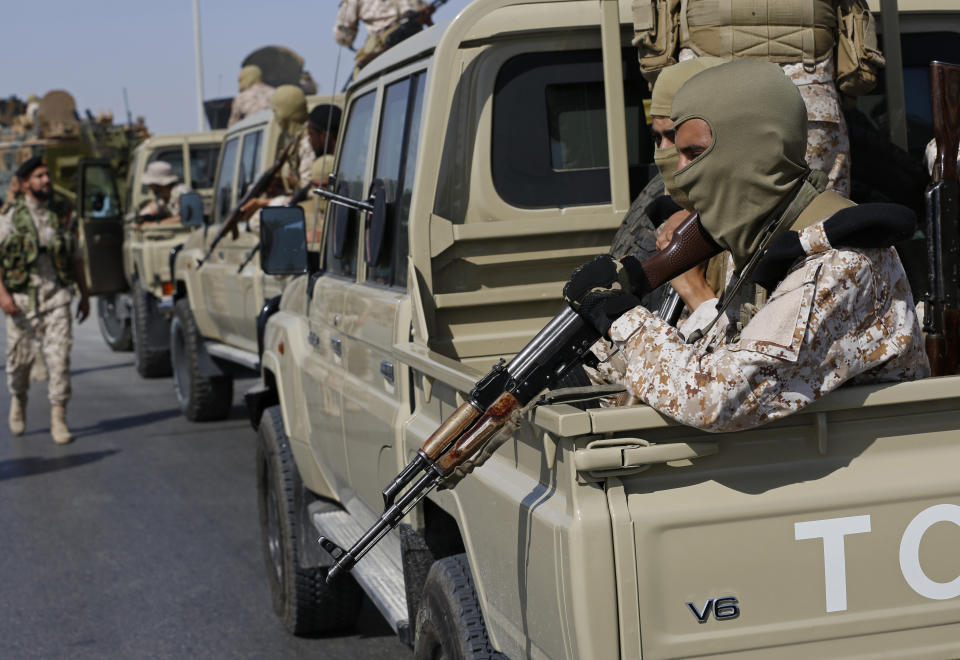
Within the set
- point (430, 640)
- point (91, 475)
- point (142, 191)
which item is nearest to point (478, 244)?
point (430, 640)

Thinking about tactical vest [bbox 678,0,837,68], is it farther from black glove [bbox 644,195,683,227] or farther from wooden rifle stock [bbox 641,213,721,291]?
wooden rifle stock [bbox 641,213,721,291]

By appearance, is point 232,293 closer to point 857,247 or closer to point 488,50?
point 488,50

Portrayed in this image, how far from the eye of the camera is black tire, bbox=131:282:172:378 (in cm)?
1323

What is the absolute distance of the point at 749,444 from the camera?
2.28 m

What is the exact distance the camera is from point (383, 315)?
376 centimetres

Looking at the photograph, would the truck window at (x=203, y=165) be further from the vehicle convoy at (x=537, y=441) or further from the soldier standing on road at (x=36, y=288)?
the vehicle convoy at (x=537, y=441)

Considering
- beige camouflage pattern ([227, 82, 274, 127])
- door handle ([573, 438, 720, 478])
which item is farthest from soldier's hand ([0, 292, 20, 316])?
door handle ([573, 438, 720, 478])

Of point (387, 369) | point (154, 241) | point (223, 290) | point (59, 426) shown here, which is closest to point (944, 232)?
point (387, 369)

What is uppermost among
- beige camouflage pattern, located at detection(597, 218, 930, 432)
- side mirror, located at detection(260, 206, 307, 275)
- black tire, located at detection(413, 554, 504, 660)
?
side mirror, located at detection(260, 206, 307, 275)

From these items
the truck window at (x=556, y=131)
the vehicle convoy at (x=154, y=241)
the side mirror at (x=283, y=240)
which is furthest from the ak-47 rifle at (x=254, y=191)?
the truck window at (x=556, y=131)

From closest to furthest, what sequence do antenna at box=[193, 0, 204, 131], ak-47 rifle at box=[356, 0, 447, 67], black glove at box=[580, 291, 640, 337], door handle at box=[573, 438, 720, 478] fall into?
door handle at box=[573, 438, 720, 478] → black glove at box=[580, 291, 640, 337] → ak-47 rifle at box=[356, 0, 447, 67] → antenna at box=[193, 0, 204, 131]

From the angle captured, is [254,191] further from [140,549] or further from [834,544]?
[834,544]

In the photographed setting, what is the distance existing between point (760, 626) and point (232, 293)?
7807 mm

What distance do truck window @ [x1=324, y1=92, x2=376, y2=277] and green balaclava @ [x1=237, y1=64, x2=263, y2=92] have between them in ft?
30.8
